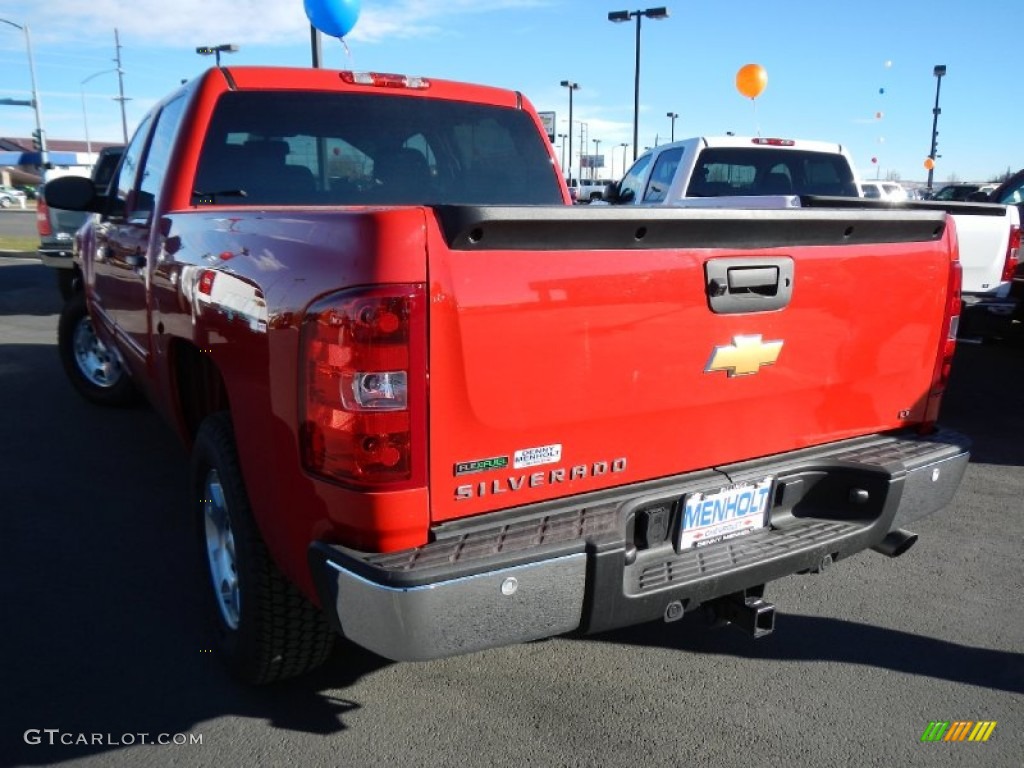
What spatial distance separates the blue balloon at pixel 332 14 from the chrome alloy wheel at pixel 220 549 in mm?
5571

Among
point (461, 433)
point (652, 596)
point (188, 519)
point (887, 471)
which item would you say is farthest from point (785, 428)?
point (188, 519)

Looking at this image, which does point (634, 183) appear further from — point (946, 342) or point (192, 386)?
point (192, 386)

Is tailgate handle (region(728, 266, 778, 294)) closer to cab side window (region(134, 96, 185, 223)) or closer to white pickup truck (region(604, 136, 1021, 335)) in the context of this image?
cab side window (region(134, 96, 185, 223))

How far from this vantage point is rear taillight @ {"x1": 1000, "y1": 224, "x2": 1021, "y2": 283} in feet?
22.3

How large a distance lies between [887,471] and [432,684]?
1.66 metres

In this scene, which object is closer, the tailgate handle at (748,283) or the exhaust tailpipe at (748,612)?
the tailgate handle at (748,283)

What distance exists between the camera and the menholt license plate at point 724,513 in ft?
7.98

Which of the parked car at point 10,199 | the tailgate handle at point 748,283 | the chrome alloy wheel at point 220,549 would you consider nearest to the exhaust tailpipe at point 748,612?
the tailgate handle at point 748,283

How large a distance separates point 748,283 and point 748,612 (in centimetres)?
102

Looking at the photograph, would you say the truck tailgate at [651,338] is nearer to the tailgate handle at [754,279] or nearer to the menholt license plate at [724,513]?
the tailgate handle at [754,279]

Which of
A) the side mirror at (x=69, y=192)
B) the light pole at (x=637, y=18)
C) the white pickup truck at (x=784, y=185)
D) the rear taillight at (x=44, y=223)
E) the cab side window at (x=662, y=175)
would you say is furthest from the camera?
the light pole at (x=637, y=18)

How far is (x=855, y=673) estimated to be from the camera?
2.93 m

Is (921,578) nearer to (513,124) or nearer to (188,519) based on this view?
(513,124)

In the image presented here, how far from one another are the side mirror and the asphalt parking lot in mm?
1646
